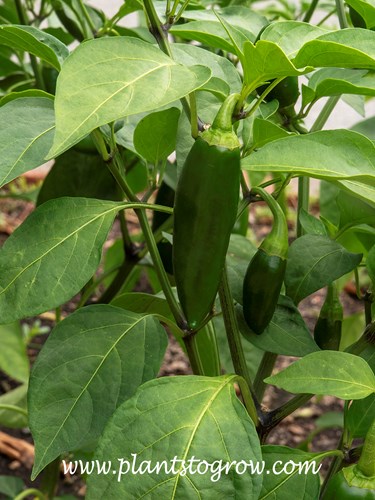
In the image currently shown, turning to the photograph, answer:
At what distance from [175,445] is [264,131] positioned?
266 millimetres

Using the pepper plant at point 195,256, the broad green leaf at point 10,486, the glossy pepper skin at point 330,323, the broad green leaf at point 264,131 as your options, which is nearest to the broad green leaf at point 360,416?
the pepper plant at point 195,256

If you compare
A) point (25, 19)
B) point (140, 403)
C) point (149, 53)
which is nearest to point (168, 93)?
point (149, 53)

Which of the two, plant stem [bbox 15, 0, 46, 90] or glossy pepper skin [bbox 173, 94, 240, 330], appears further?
plant stem [bbox 15, 0, 46, 90]

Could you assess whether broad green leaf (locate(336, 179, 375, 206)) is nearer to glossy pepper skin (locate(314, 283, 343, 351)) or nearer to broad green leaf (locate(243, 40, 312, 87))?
broad green leaf (locate(243, 40, 312, 87))

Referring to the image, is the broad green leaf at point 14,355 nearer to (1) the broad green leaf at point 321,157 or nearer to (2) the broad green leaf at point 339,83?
(2) the broad green leaf at point 339,83

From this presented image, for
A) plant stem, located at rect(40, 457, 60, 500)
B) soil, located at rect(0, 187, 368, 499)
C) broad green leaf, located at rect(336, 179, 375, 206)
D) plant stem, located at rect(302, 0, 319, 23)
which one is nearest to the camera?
broad green leaf, located at rect(336, 179, 375, 206)

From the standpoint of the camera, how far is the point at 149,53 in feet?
1.87

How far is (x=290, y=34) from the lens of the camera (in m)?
0.67

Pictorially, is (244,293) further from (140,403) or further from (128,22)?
(128,22)

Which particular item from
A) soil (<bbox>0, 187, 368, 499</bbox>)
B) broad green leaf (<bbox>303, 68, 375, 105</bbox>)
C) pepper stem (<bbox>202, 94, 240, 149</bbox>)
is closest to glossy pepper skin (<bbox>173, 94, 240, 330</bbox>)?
pepper stem (<bbox>202, 94, 240, 149</bbox>)

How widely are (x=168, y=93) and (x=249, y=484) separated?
0.89ft

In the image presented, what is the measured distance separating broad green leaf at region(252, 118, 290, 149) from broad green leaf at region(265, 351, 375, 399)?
0.61 ft

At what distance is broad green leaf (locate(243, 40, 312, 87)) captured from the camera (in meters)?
0.57

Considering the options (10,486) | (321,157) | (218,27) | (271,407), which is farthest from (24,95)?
(271,407)
